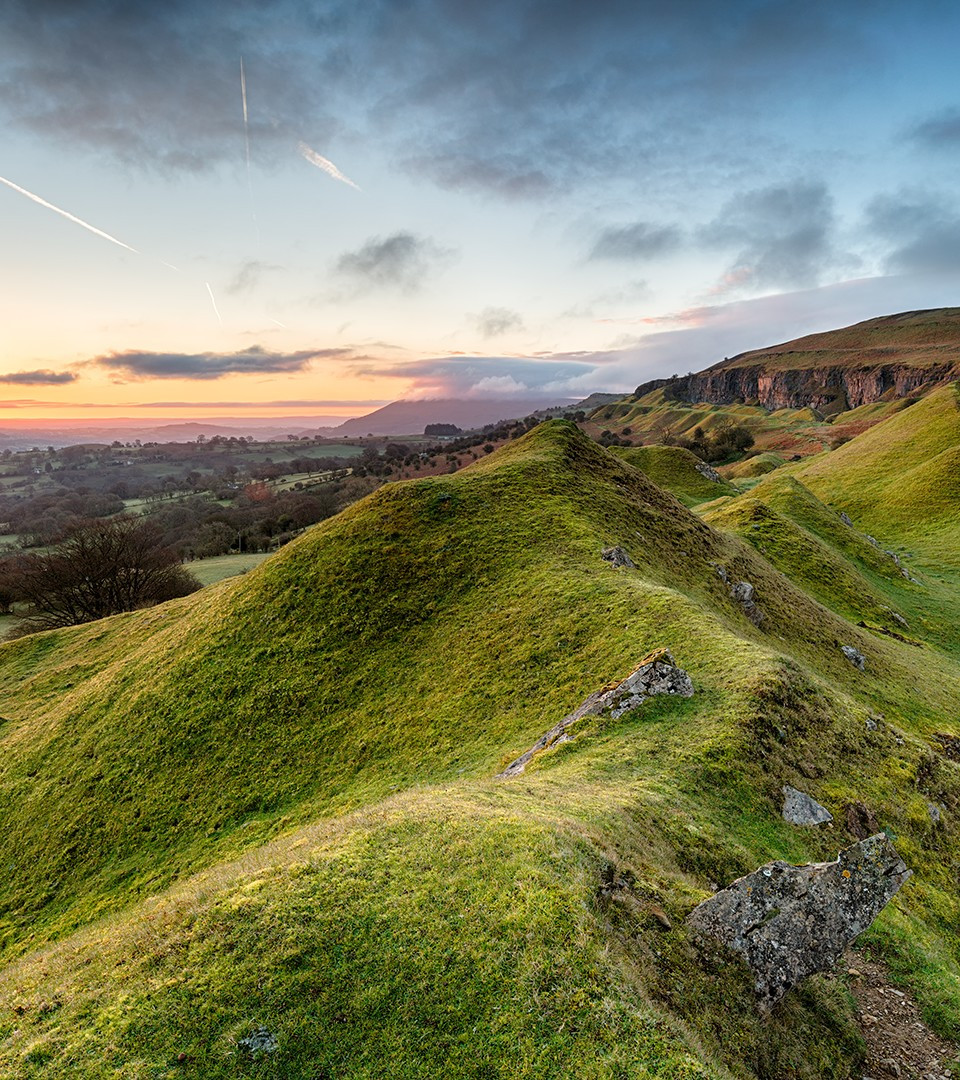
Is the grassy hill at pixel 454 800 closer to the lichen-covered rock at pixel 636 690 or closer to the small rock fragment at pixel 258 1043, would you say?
the small rock fragment at pixel 258 1043

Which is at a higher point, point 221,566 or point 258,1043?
point 258,1043

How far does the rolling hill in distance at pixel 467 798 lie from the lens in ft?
27.8

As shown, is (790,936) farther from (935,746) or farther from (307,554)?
(307,554)

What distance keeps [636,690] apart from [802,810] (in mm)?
5990

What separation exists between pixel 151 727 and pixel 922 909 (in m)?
30.9

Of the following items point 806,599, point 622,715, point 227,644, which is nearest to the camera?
point 622,715

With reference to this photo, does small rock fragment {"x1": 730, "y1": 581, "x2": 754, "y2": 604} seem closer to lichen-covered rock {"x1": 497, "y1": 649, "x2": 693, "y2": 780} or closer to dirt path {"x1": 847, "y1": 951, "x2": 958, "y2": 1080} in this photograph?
lichen-covered rock {"x1": 497, "y1": 649, "x2": 693, "y2": 780}

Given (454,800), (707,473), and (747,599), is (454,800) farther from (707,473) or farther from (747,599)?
(707,473)

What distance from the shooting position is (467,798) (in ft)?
46.8

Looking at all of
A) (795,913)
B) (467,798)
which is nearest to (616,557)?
(467,798)

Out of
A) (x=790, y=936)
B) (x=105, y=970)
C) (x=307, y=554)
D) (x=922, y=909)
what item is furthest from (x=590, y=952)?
(x=307, y=554)

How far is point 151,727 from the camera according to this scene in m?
25.4

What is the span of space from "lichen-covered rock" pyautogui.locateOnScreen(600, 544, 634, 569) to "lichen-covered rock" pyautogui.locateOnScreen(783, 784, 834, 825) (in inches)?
581

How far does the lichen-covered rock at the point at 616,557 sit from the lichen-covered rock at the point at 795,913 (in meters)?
19.3
